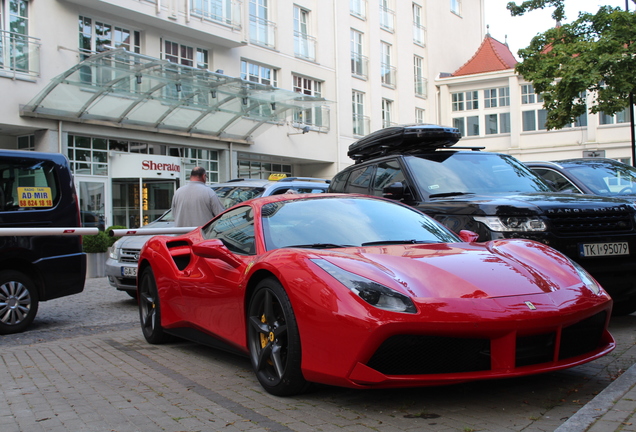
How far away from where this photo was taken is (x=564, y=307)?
3.91m

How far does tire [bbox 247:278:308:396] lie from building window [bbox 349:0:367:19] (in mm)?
30147

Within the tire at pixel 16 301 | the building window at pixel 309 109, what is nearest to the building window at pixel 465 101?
the building window at pixel 309 109

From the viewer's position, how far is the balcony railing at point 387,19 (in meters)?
35.6

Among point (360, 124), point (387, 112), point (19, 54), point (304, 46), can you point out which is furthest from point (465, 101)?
point (19, 54)

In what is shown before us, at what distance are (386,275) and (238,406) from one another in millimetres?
1257

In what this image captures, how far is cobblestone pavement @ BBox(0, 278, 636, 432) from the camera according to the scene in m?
3.76

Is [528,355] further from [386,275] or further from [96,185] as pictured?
Answer: [96,185]

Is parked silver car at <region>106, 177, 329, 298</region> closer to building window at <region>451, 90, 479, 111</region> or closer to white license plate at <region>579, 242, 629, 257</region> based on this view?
white license plate at <region>579, 242, 629, 257</region>

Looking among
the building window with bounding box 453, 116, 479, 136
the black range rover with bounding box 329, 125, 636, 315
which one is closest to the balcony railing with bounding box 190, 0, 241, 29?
the black range rover with bounding box 329, 125, 636, 315

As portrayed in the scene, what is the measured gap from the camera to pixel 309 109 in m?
28.7

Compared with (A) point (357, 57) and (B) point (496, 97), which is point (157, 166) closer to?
(A) point (357, 57)

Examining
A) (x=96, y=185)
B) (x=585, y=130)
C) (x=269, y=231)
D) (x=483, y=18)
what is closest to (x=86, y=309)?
(x=269, y=231)

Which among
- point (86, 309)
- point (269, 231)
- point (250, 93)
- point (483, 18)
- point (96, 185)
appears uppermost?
point (483, 18)

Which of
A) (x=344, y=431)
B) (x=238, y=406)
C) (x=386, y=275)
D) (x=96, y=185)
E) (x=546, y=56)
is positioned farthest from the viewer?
(x=546, y=56)
